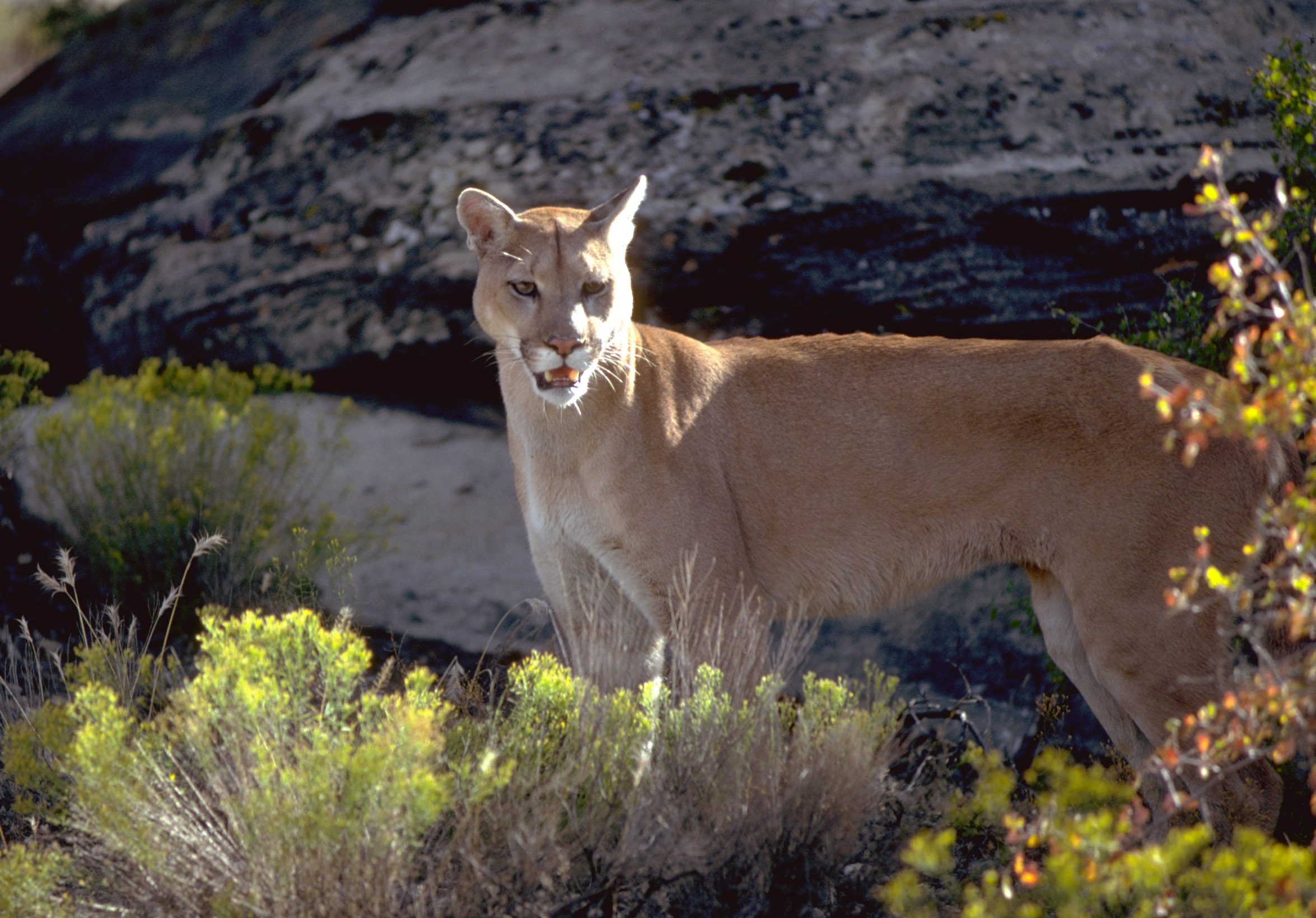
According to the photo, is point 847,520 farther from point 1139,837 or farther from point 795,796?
point 1139,837

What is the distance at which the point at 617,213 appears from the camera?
14.8ft

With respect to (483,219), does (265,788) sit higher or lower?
lower

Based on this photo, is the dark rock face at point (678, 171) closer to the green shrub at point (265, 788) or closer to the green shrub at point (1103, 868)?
the green shrub at point (1103, 868)

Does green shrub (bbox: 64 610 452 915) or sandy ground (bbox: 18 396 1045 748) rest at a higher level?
green shrub (bbox: 64 610 452 915)

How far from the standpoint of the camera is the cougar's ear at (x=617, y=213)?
4.49 meters

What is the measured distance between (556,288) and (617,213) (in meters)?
0.41

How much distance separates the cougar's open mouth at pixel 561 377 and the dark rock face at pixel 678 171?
207 centimetres

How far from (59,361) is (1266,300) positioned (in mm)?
6333

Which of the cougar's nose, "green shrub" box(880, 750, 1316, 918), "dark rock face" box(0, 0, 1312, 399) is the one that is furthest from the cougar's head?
"green shrub" box(880, 750, 1316, 918)

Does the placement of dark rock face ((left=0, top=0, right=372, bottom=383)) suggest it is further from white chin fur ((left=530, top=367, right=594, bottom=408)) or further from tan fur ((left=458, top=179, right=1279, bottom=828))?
white chin fur ((left=530, top=367, right=594, bottom=408))

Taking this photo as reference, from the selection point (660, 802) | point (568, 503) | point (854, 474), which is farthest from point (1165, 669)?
point (568, 503)

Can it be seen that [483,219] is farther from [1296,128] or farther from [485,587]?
[1296,128]

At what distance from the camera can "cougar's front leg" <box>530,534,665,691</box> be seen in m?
4.21

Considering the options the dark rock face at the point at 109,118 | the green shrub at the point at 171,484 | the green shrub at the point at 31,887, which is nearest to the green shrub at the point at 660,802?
the green shrub at the point at 31,887
